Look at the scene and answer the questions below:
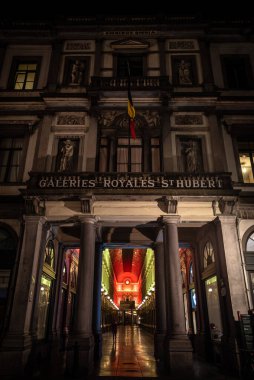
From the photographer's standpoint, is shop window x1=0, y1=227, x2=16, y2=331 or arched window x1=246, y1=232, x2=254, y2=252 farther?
arched window x1=246, y1=232, x2=254, y2=252

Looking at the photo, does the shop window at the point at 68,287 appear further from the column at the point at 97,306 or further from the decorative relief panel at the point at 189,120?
the decorative relief panel at the point at 189,120

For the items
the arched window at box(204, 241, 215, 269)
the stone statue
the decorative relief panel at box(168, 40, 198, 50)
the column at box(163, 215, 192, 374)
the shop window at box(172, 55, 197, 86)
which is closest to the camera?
the column at box(163, 215, 192, 374)

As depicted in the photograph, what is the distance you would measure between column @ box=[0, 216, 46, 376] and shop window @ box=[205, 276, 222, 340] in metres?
8.19

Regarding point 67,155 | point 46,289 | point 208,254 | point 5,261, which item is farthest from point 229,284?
point 67,155

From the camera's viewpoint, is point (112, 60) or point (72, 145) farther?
point (112, 60)

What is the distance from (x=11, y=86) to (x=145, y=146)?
9.99 m

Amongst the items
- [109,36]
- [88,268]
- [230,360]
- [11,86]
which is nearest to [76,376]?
[88,268]

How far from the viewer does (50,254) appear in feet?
49.0

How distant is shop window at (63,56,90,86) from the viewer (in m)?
17.9

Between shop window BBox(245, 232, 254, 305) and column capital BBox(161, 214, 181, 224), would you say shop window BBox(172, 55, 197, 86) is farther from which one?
shop window BBox(245, 232, 254, 305)

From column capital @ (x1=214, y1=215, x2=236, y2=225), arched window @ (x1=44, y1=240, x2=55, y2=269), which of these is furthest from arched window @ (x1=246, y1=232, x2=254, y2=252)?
arched window @ (x1=44, y1=240, x2=55, y2=269)

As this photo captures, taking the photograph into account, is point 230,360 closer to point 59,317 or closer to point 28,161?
point 59,317

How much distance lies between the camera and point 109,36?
19.5 meters

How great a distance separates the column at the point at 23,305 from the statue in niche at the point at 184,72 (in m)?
12.6
